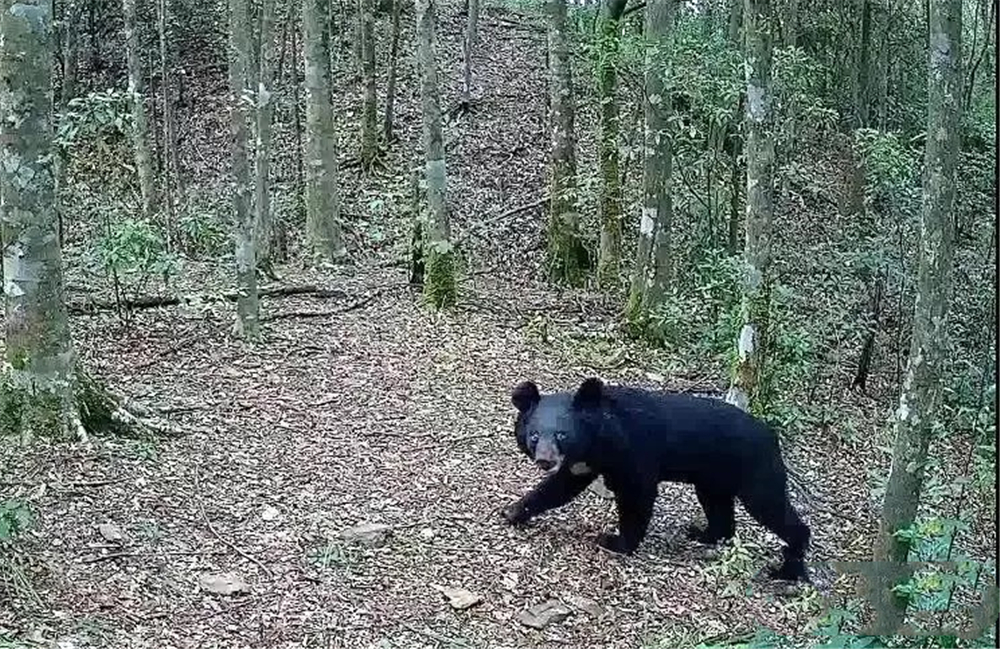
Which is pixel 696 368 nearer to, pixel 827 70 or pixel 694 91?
pixel 694 91

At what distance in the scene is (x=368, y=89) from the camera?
20891 mm

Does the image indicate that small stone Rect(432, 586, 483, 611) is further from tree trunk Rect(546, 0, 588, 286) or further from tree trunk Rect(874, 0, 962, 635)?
tree trunk Rect(546, 0, 588, 286)

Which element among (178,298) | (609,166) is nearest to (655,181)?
(609,166)

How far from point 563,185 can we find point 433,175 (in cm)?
296

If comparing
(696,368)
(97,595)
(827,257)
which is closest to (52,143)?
(97,595)

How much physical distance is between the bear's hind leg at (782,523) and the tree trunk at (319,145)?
9869 millimetres

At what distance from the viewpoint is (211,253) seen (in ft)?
54.4

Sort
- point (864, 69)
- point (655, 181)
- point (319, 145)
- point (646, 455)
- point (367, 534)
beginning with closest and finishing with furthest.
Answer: point (367, 534) → point (646, 455) → point (655, 181) → point (319, 145) → point (864, 69)

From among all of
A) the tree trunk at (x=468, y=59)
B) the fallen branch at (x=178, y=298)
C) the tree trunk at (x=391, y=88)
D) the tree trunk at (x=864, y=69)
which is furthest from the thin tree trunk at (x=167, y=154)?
the tree trunk at (x=864, y=69)

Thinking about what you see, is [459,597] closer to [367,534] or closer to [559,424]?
[367,534]

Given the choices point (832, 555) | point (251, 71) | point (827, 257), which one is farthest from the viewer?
point (827, 257)

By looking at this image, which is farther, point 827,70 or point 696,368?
point 827,70

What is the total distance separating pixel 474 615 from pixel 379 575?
2.13 feet

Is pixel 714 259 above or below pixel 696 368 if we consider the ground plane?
above
